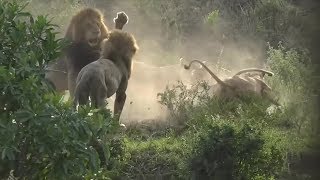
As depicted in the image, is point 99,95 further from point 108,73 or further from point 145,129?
point 145,129

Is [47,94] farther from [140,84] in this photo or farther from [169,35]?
[169,35]

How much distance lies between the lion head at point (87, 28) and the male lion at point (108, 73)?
0.40m

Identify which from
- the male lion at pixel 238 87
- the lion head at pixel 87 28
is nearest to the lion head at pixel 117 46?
the lion head at pixel 87 28

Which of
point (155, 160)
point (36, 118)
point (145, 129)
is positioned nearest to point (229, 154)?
point (155, 160)

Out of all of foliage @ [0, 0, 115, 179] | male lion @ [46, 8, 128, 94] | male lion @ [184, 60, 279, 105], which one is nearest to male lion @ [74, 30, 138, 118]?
male lion @ [46, 8, 128, 94]

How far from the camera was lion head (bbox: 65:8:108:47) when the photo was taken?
24.0 feet

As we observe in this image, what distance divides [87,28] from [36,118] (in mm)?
4422

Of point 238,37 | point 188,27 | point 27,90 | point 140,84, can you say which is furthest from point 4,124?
point 188,27

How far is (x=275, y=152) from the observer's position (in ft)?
17.3

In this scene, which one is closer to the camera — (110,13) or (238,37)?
(238,37)

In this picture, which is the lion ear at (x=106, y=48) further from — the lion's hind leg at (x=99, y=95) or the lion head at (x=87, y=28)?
the lion's hind leg at (x=99, y=95)

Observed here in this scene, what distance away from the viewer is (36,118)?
299cm

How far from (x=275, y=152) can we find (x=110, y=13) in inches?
527

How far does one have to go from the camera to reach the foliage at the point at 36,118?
118 inches
